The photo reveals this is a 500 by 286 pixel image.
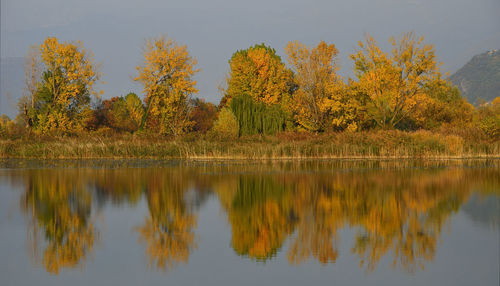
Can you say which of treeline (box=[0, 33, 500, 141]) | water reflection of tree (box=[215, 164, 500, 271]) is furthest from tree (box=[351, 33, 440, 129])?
water reflection of tree (box=[215, 164, 500, 271])

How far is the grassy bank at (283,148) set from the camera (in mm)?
41438

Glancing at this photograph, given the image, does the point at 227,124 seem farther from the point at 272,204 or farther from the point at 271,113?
the point at 272,204

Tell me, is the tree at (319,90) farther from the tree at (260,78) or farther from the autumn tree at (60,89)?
the autumn tree at (60,89)

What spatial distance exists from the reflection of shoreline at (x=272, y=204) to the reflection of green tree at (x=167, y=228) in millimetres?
25

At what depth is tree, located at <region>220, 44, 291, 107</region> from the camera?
58.2 meters

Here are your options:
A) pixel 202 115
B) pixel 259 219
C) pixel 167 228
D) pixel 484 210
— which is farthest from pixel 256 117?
pixel 167 228

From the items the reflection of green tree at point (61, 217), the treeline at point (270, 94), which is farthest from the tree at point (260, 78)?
the reflection of green tree at point (61, 217)

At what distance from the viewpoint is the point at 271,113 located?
5516 centimetres

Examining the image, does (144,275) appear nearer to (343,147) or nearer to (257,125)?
(343,147)

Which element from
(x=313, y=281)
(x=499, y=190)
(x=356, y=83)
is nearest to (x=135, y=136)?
(x=356, y=83)

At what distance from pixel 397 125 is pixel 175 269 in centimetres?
4770

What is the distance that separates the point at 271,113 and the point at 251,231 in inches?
1620

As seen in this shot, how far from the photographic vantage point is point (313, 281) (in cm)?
996

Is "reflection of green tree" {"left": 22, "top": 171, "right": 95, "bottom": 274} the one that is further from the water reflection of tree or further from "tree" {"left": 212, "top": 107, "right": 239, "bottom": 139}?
"tree" {"left": 212, "top": 107, "right": 239, "bottom": 139}
